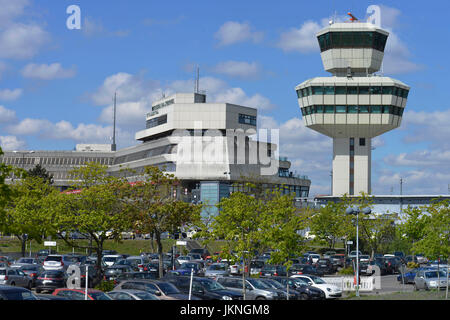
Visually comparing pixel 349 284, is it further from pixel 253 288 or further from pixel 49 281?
pixel 49 281

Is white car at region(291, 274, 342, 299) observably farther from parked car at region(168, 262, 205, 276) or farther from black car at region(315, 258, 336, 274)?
black car at region(315, 258, 336, 274)

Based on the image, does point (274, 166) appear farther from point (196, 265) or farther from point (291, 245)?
point (291, 245)

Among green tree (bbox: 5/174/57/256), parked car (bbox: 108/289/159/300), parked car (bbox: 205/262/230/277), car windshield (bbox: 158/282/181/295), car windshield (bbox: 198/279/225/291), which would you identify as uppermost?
green tree (bbox: 5/174/57/256)

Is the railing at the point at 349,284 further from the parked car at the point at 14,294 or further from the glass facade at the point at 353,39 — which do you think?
the glass facade at the point at 353,39

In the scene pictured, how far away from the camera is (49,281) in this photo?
126 feet

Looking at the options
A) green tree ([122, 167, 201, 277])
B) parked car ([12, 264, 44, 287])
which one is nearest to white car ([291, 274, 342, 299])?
green tree ([122, 167, 201, 277])

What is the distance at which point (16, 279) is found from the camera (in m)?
39.6

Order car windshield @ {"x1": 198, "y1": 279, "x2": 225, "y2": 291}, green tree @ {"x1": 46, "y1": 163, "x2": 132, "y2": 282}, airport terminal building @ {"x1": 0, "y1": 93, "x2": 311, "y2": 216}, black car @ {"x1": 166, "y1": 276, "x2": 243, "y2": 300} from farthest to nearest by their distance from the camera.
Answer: airport terminal building @ {"x1": 0, "y1": 93, "x2": 311, "y2": 216} < green tree @ {"x1": 46, "y1": 163, "x2": 132, "y2": 282} < car windshield @ {"x1": 198, "y1": 279, "x2": 225, "y2": 291} < black car @ {"x1": 166, "y1": 276, "x2": 243, "y2": 300}

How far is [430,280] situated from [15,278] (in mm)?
29337

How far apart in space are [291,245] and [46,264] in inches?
971

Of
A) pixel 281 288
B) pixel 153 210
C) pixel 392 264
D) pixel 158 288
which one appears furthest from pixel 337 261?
pixel 158 288

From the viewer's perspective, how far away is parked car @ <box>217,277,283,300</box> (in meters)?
32.5

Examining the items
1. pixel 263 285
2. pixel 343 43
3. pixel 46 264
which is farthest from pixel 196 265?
pixel 343 43

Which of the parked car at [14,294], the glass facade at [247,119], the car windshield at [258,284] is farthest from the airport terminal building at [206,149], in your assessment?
the parked car at [14,294]
